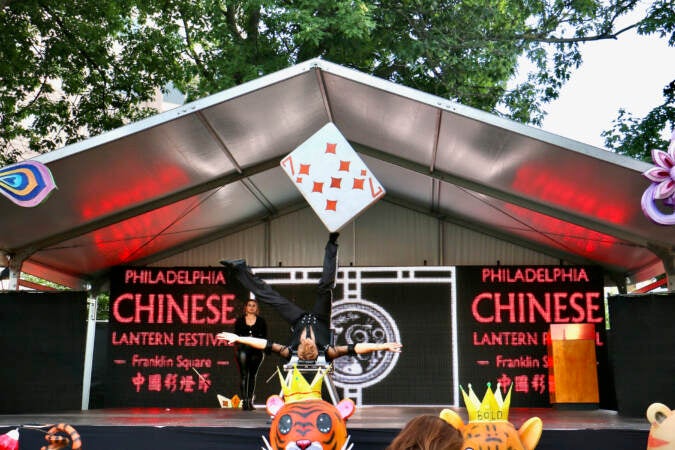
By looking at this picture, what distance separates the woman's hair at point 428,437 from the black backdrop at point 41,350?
27.5ft

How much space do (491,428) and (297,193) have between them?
803 cm

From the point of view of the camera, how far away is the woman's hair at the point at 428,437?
7.73 feet

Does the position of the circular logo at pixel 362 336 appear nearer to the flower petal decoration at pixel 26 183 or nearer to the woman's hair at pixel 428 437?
the flower petal decoration at pixel 26 183

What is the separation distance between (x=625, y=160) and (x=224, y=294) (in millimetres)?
5985

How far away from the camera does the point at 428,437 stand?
2.37 metres

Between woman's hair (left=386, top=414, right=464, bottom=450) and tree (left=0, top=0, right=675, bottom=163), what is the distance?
38.9 feet

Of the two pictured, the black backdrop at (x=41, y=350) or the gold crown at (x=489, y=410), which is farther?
the black backdrop at (x=41, y=350)

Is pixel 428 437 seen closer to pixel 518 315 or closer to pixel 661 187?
pixel 661 187

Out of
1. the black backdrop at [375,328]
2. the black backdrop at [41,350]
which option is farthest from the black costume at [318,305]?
the black backdrop at [375,328]

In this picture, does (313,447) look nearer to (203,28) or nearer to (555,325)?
(555,325)

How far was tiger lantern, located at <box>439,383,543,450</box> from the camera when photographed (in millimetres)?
4734

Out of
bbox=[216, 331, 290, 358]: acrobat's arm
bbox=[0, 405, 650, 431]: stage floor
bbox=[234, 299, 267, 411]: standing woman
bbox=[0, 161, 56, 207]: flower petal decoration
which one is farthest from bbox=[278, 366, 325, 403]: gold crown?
bbox=[234, 299, 267, 411]: standing woman

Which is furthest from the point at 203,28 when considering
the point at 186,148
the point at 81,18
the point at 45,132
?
the point at 186,148

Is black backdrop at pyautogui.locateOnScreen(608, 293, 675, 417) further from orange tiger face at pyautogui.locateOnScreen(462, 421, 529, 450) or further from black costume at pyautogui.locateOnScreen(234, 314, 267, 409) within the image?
orange tiger face at pyautogui.locateOnScreen(462, 421, 529, 450)
